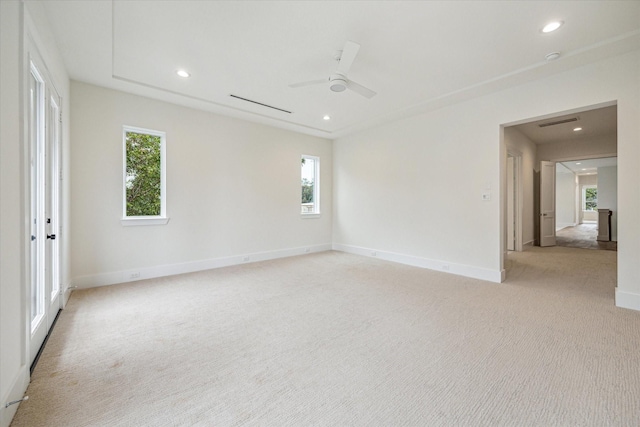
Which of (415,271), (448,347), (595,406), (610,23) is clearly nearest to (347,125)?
(415,271)

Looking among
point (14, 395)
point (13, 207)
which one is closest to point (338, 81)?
point (13, 207)

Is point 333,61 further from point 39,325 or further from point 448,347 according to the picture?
point 39,325

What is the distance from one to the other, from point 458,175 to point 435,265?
5.24ft

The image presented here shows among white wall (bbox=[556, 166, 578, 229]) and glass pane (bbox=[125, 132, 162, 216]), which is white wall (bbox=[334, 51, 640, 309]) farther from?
white wall (bbox=[556, 166, 578, 229])

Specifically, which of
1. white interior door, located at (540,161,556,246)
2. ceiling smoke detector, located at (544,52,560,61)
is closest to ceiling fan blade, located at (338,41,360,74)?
ceiling smoke detector, located at (544,52,560,61)

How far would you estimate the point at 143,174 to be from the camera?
168 inches

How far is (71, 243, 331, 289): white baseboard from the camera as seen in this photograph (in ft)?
12.3

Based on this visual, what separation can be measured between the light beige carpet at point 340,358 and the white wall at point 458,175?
34.9 inches

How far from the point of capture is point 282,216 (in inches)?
233

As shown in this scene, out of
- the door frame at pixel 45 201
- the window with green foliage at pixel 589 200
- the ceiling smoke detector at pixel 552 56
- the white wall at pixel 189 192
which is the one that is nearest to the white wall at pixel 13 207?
Result: the door frame at pixel 45 201

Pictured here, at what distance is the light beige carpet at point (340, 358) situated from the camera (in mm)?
1526

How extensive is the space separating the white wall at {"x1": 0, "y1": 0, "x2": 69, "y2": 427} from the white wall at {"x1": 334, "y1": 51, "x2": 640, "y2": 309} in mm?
4974

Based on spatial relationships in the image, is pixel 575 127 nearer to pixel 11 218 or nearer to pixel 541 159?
pixel 541 159

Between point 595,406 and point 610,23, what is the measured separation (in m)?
3.19
